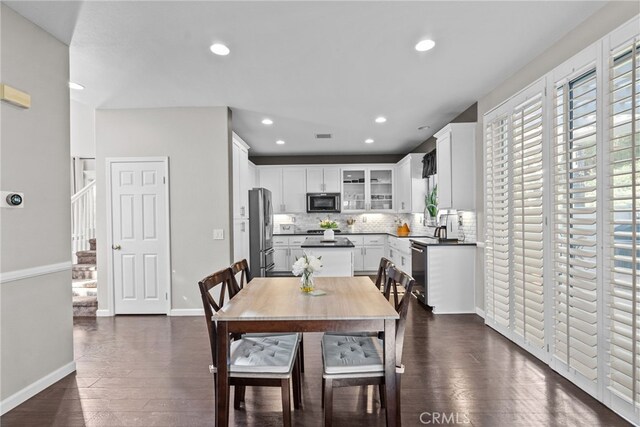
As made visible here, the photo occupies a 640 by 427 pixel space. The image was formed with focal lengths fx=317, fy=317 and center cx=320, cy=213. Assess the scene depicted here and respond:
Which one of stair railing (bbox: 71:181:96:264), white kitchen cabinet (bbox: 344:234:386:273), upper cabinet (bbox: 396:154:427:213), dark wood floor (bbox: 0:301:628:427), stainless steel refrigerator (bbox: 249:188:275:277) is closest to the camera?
dark wood floor (bbox: 0:301:628:427)

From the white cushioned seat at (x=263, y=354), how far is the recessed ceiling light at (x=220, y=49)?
231cm

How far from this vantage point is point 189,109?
4.14m

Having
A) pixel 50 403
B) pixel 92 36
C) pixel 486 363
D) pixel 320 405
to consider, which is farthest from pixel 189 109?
pixel 486 363

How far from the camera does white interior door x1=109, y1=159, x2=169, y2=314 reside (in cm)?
418

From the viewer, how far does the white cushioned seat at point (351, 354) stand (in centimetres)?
175

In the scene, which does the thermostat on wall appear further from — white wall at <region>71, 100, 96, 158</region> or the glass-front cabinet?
the glass-front cabinet

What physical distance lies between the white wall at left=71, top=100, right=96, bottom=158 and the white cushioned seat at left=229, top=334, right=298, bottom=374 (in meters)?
3.95

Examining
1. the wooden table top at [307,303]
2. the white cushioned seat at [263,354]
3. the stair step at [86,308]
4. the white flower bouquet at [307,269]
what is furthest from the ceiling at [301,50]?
the stair step at [86,308]

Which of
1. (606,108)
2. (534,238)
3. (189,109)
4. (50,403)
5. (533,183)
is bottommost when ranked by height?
(50,403)

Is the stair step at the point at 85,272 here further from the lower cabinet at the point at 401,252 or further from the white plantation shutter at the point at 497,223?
the white plantation shutter at the point at 497,223

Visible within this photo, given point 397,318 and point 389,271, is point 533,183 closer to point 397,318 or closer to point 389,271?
point 389,271

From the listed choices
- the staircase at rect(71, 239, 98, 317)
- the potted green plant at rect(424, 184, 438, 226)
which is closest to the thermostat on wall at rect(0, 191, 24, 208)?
the staircase at rect(71, 239, 98, 317)

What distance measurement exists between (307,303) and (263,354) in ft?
1.26

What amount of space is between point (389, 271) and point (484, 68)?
7.46ft
